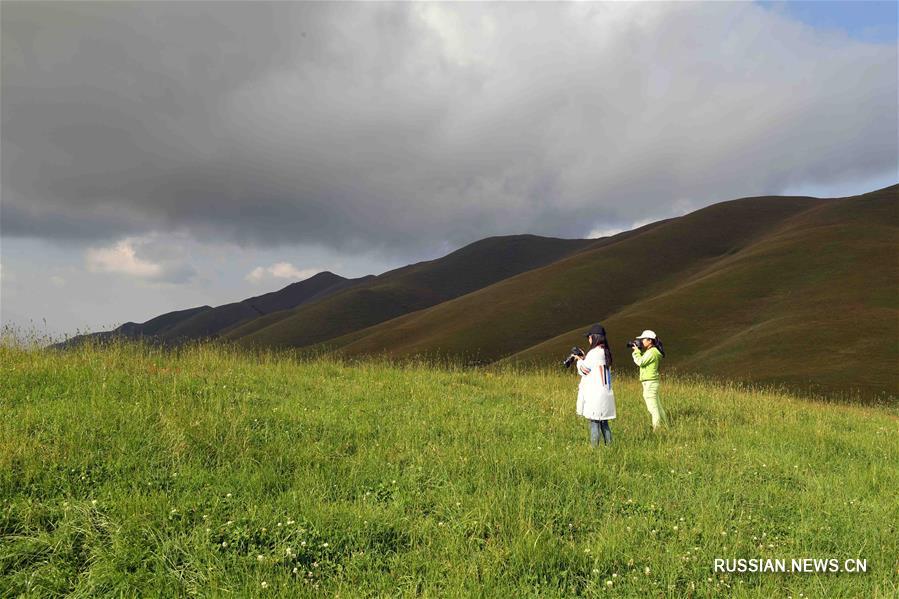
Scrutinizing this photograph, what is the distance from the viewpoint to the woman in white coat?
925 cm

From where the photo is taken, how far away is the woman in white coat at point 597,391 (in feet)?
30.3

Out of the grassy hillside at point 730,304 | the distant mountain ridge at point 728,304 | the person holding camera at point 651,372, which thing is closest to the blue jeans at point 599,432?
the person holding camera at point 651,372

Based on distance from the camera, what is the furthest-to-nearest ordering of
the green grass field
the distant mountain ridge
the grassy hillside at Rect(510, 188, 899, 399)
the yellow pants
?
the distant mountain ridge → the grassy hillside at Rect(510, 188, 899, 399) → the yellow pants → the green grass field

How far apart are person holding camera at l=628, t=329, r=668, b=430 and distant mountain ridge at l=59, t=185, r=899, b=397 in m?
13.7

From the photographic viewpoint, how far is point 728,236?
11381 cm

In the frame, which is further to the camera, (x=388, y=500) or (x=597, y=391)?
(x=597, y=391)

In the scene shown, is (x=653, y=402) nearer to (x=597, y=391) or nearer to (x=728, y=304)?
(x=597, y=391)

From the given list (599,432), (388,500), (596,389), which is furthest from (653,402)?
(388,500)

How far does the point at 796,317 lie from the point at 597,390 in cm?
4957

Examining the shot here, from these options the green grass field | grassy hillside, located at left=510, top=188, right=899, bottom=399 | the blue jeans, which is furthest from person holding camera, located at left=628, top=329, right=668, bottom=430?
grassy hillside, located at left=510, top=188, right=899, bottom=399

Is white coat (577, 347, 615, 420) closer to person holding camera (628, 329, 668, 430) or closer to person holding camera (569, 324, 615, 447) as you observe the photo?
person holding camera (569, 324, 615, 447)

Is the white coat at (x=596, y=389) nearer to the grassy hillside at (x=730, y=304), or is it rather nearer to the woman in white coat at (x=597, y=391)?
the woman in white coat at (x=597, y=391)

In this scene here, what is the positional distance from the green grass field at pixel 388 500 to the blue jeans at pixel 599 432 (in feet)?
0.84

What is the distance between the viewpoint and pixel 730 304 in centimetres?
5956
